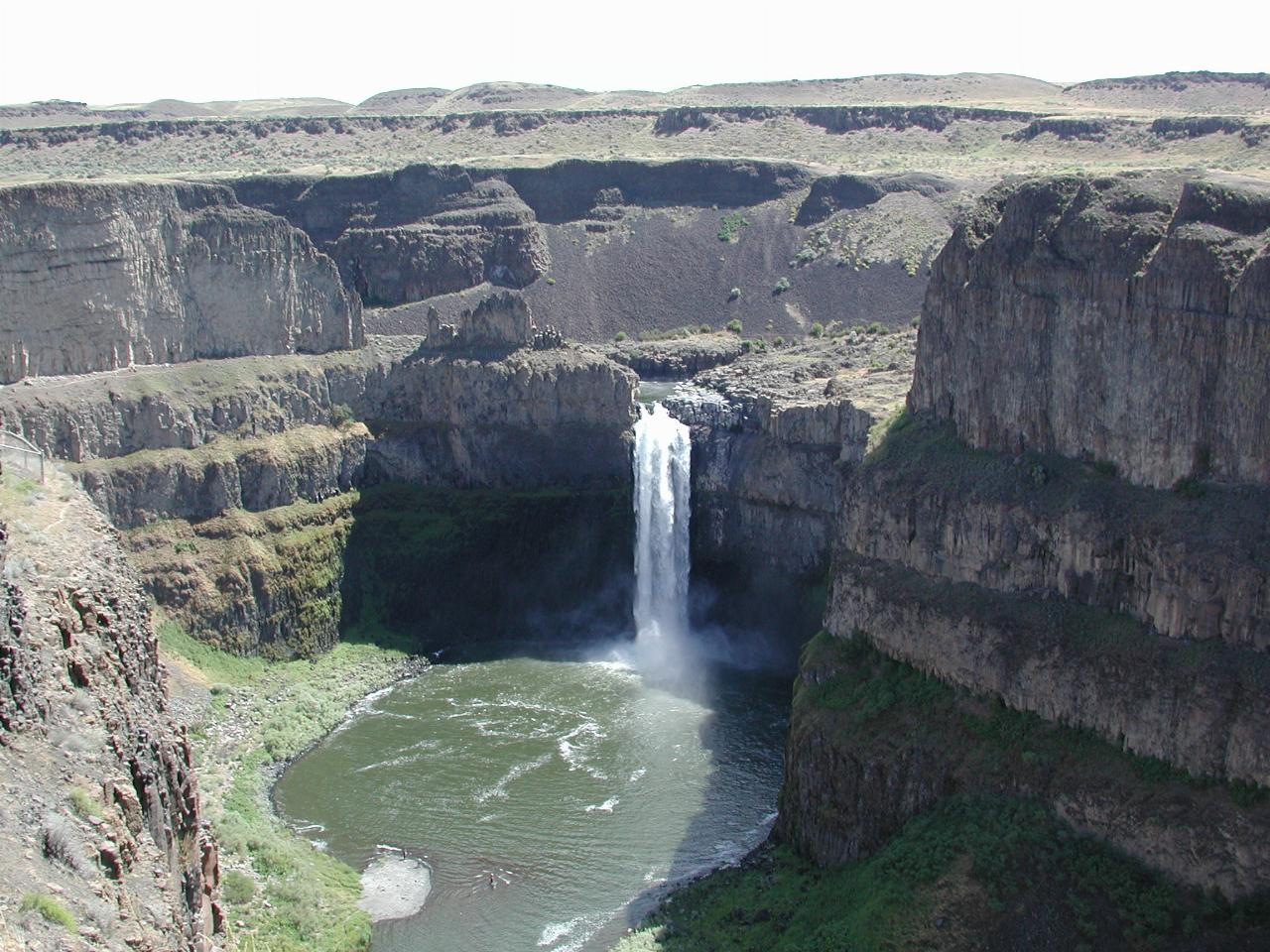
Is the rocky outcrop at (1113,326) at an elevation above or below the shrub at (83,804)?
above

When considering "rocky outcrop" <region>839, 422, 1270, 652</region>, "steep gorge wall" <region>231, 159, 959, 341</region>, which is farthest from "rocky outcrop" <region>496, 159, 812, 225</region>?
"rocky outcrop" <region>839, 422, 1270, 652</region>

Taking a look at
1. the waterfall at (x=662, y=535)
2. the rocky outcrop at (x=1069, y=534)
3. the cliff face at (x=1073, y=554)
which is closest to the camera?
the cliff face at (x=1073, y=554)

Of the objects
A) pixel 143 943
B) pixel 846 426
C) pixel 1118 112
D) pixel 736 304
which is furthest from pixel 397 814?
pixel 1118 112

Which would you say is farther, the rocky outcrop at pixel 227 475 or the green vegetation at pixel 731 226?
the green vegetation at pixel 731 226

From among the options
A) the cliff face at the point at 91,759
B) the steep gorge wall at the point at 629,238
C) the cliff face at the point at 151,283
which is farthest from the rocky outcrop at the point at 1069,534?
the steep gorge wall at the point at 629,238

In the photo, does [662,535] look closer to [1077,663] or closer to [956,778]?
[956,778]

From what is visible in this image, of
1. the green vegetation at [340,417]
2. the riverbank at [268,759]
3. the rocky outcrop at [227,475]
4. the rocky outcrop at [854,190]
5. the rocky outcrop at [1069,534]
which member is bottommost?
the riverbank at [268,759]

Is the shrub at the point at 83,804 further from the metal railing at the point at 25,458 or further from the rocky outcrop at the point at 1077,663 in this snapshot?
the rocky outcrop at the point at 1077,663
